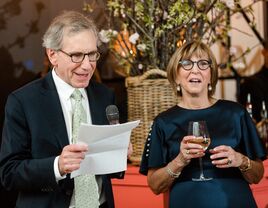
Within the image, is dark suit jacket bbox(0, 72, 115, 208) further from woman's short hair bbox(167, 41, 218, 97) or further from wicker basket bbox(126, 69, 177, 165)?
wicker basket bbox(126, 69, 177, 165)

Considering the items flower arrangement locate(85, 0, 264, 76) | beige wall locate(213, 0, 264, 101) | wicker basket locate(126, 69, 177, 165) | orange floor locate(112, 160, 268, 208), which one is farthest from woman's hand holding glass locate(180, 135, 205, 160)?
beige wall locate(213, 0, 264, 101)

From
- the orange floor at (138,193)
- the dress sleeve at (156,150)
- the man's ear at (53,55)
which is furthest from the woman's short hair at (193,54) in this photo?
the orange floor at (138,193)

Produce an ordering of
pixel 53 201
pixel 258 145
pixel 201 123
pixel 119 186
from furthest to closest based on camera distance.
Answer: pixel 119 186 → pixel 258 145 → pixel 201 123 → pixel 53 201

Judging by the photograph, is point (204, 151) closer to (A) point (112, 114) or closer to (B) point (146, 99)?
(A) point (112, 114)

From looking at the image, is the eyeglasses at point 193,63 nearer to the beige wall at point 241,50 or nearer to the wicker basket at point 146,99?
the wicker basket at point 146,99

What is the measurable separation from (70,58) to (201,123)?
1.92 feet

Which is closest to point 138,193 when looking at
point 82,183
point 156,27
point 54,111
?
point 156,27

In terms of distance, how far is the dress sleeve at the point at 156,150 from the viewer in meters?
2.38

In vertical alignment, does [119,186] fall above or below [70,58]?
below

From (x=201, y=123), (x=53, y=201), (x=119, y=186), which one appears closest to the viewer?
(x=53, y=201)


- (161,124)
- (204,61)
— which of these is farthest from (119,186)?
(204,61)

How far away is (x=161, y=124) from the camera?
Result: 2.43m

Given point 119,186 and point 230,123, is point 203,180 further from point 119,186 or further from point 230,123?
point 119,186

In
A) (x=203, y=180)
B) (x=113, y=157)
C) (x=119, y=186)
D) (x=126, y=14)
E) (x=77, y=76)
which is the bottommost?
(x=119, y=186)
